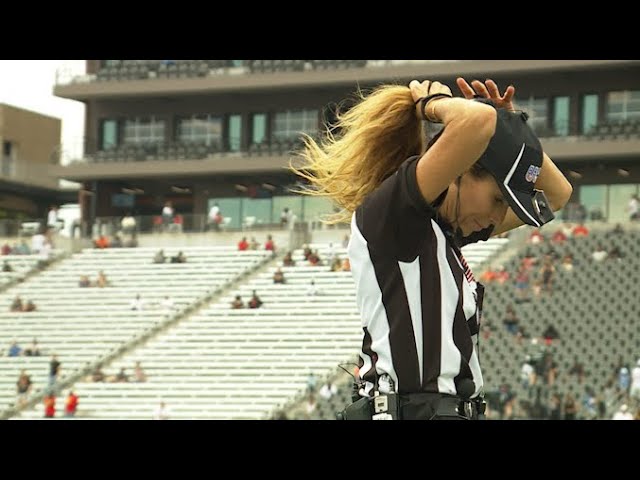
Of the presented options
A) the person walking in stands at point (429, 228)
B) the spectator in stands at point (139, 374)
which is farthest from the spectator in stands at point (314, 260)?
the person walking in stands at point (429, 228)

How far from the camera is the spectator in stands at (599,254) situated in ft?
91.2

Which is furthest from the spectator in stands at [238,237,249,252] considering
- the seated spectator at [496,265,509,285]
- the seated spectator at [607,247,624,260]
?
the seated spectator at [607,247,624,260]

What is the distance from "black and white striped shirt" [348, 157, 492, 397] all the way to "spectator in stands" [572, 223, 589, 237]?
25856 millimetres

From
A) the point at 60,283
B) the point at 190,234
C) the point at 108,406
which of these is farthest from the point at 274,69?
the point at 108,406

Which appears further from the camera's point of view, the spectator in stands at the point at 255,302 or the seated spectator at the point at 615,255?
the spectator in stands at the point at 255,302

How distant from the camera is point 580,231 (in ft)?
94.6

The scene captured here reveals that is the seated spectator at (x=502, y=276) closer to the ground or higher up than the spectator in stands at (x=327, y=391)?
higher up

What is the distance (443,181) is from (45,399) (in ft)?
79.0

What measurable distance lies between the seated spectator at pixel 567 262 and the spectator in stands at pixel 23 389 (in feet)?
34.6

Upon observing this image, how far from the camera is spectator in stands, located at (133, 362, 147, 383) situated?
27.2m

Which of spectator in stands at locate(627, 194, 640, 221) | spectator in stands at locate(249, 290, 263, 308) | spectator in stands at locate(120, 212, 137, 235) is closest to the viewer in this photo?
spectator in stands at locate(249, 290, 263, 308)

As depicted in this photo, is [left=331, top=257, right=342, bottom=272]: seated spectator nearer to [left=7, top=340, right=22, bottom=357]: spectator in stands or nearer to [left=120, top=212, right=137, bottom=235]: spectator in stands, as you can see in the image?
[left=120, top=212, right=137, bottom=235]: spectator in stands

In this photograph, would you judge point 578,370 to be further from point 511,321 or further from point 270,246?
point 270,246

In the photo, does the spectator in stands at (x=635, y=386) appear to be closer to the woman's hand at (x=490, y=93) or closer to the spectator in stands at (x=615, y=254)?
the spectator in stands at (x=615, y=254)
